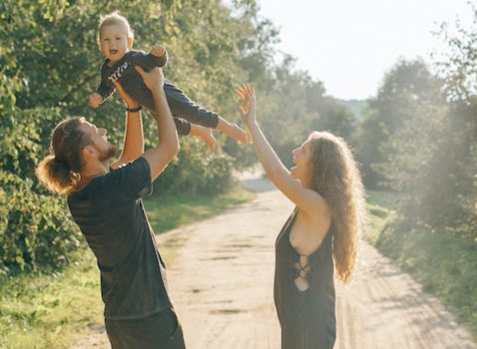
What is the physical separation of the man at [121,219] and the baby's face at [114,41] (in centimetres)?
66

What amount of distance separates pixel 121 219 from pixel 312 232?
→ 106 centimetres

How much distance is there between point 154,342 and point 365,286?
8.14 metres

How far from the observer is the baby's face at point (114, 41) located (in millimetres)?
3738

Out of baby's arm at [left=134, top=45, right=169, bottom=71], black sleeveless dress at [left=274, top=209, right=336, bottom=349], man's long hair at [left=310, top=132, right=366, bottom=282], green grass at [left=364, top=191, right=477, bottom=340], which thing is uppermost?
baby's arm at [left=134, top=45, right=169, bottom=71]

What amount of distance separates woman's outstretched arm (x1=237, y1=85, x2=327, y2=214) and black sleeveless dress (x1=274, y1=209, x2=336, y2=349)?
0.19 m

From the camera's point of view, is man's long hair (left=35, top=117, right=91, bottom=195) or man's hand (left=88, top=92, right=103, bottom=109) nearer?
man's long hair (left=35, top=117, right=91, bottom=195)

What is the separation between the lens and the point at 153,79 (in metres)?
3.27

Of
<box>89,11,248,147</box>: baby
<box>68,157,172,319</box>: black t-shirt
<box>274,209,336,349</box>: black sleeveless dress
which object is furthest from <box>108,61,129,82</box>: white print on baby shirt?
<box>274,209,336,349</box>: black sleeveless dress

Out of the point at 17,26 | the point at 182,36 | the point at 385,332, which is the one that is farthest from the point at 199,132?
the point at 182,36

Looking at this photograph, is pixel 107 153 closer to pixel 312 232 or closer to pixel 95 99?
pixel 95 99

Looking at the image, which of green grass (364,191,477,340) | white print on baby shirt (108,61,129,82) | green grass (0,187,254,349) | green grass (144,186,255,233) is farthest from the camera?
green grass (144,186,255,233)

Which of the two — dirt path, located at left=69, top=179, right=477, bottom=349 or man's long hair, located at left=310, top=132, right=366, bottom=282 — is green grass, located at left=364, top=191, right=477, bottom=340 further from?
man's long hair, located at left=310, top=132, right=366, bottom=282

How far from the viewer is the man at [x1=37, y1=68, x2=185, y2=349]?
10.1 feet

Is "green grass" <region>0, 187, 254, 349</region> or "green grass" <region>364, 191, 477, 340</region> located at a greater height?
"green grass" <region>364, 191, 477, 340</region>
